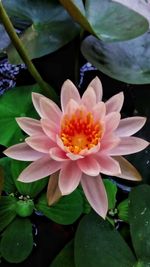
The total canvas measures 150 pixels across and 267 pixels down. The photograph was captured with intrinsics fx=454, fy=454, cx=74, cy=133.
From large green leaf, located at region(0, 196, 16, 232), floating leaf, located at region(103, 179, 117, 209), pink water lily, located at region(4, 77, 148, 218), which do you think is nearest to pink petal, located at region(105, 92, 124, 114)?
pink water lily, located at region(4, 77, 148, 218)

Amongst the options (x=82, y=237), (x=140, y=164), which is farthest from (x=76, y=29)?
(x=82, y=237)

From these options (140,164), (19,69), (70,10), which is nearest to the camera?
(70,10)

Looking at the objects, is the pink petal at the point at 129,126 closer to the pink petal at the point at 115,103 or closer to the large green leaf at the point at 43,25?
the pink petal at the point at 115,103

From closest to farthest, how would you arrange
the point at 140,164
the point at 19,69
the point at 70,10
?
the point at 70,10 → the point at 140,164 → the point at 19,69

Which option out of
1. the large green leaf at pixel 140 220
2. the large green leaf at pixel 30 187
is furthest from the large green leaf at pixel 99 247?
the large green leaf at pixel 30 187

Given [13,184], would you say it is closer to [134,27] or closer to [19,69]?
[19,69]

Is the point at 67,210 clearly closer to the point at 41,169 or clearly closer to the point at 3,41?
the point at 41,169

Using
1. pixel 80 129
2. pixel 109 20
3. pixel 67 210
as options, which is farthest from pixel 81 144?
pixel 109 20

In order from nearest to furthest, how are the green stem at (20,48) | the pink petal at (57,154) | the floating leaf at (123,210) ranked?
the pink petal at (57,154), the green stem at (20,48), the floating leaf at (123,210)

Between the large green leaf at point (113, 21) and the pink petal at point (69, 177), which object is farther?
the large green leaf at point (113, 21)
